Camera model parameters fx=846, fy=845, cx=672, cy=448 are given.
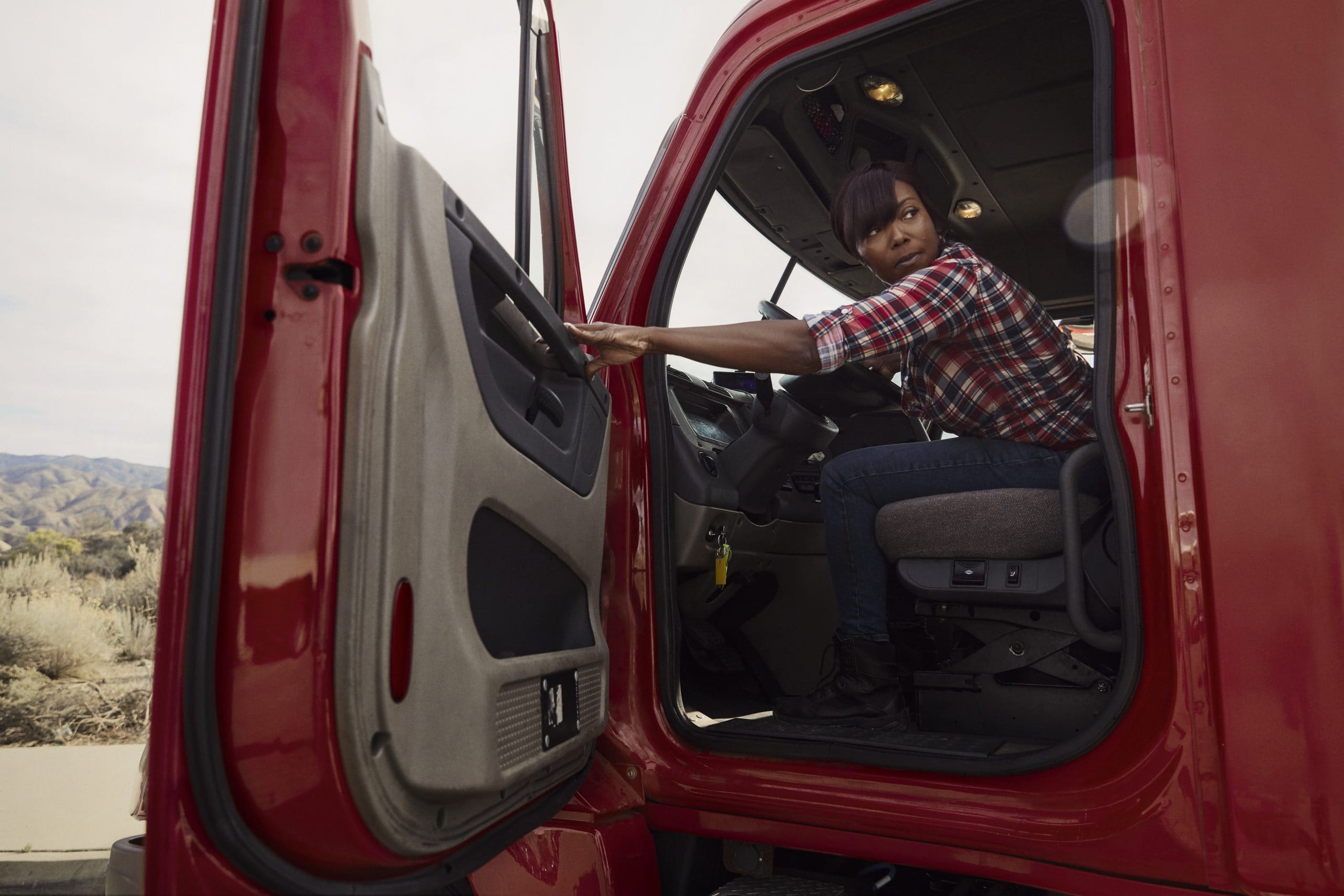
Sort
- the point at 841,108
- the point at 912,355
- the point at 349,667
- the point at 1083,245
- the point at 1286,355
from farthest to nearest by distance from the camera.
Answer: the point at 1083,245, the point at 841,108, the point at 912,355, the point at 1286,355, the point at 349,667

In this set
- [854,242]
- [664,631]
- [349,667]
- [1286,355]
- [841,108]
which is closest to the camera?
[349,667]

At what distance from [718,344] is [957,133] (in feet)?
3.84

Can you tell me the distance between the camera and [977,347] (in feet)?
5.85

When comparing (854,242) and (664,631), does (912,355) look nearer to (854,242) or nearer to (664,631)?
(854,242)

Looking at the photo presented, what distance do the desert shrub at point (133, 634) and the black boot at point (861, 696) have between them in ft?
20.8

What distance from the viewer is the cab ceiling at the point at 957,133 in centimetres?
193

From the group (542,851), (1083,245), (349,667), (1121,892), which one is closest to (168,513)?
(349,667)

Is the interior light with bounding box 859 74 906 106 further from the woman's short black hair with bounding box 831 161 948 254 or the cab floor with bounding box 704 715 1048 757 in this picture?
the cab floor with bounding box 704 715 1048 757

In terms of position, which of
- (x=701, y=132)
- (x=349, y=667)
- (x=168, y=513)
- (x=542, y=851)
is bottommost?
(x=542, y=851)

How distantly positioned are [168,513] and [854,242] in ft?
5.26

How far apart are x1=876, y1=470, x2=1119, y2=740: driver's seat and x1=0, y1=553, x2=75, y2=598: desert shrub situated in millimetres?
7271

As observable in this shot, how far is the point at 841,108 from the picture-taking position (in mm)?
2207

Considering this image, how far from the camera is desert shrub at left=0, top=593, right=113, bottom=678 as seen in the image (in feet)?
19.4

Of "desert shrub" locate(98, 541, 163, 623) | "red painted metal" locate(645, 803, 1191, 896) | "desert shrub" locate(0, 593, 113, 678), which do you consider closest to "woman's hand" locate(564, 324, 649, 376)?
"red painted metal" locate(645, 803, 1191, 896)
